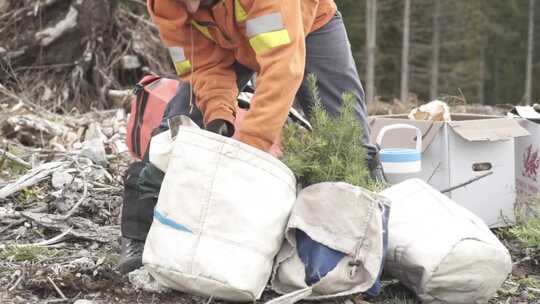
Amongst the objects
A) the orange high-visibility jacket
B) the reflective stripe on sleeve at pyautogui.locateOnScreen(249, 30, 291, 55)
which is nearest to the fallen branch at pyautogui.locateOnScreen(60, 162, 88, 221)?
the orange high-visibility jacket

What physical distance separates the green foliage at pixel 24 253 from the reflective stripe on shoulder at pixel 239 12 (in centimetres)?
120

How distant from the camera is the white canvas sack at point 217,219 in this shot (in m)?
2.31

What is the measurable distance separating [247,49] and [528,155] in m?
1.69

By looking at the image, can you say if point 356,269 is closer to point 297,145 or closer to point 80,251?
point 297,145

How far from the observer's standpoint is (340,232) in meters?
2.40

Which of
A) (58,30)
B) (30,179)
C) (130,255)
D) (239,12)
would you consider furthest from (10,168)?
(58,30)

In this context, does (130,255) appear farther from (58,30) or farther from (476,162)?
(58,30)

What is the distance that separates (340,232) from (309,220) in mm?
110

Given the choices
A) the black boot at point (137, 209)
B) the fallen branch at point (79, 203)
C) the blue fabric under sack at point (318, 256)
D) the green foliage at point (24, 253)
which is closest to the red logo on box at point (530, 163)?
the blue fabric under sack at point (318, 256)

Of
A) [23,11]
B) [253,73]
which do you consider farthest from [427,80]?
[253,73]

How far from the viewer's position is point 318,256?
2.42 meters

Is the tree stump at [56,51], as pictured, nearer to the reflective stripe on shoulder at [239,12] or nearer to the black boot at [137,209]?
the black boot at [137,209]

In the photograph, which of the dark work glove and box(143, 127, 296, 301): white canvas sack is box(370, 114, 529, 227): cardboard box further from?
box(143, 127, 296, 301): white canvas sack

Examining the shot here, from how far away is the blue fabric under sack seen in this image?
2400 mm
